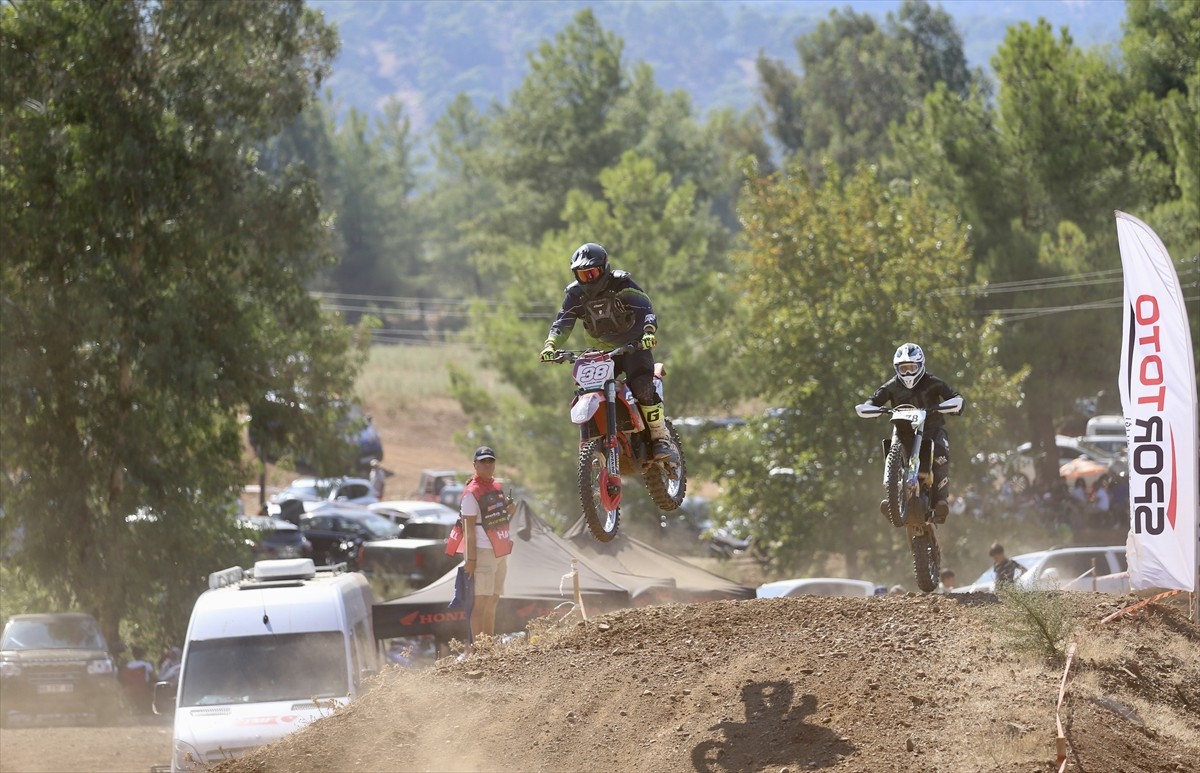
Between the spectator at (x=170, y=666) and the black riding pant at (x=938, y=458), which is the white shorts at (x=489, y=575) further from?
the spectator at (x=170, y=666)

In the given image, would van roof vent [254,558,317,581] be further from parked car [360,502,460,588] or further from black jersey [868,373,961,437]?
parked car [360,502,460,588]

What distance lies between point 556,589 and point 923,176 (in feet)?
82.9

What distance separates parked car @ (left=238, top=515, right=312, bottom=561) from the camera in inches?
1268

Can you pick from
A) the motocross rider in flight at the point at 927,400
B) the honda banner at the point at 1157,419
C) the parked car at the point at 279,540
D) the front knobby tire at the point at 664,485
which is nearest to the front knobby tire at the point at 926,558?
the motocross rider in flight at the point at 927,400

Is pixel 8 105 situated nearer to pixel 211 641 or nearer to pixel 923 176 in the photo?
pixel 211 641

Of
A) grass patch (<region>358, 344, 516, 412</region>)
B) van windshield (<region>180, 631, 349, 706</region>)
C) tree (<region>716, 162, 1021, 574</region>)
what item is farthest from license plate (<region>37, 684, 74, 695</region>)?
grass patch (<region>358, 344, 516, 412</region>)

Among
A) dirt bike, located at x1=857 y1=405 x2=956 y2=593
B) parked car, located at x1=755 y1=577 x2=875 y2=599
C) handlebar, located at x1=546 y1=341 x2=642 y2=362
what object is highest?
handlebar, located at x1=546 y1=341 x2=642 y2=362

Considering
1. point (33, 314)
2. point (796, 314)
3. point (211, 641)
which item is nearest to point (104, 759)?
point (211, 641)

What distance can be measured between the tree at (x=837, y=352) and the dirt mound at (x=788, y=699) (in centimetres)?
1738

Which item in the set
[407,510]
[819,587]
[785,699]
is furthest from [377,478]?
[785,699]

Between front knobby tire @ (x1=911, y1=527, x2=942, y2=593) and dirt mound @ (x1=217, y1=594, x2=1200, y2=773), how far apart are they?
47cm

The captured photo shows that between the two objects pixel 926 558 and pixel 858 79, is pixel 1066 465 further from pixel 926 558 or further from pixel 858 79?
pixel 858 79

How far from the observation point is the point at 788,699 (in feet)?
36.1

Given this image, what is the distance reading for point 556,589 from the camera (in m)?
18.4
